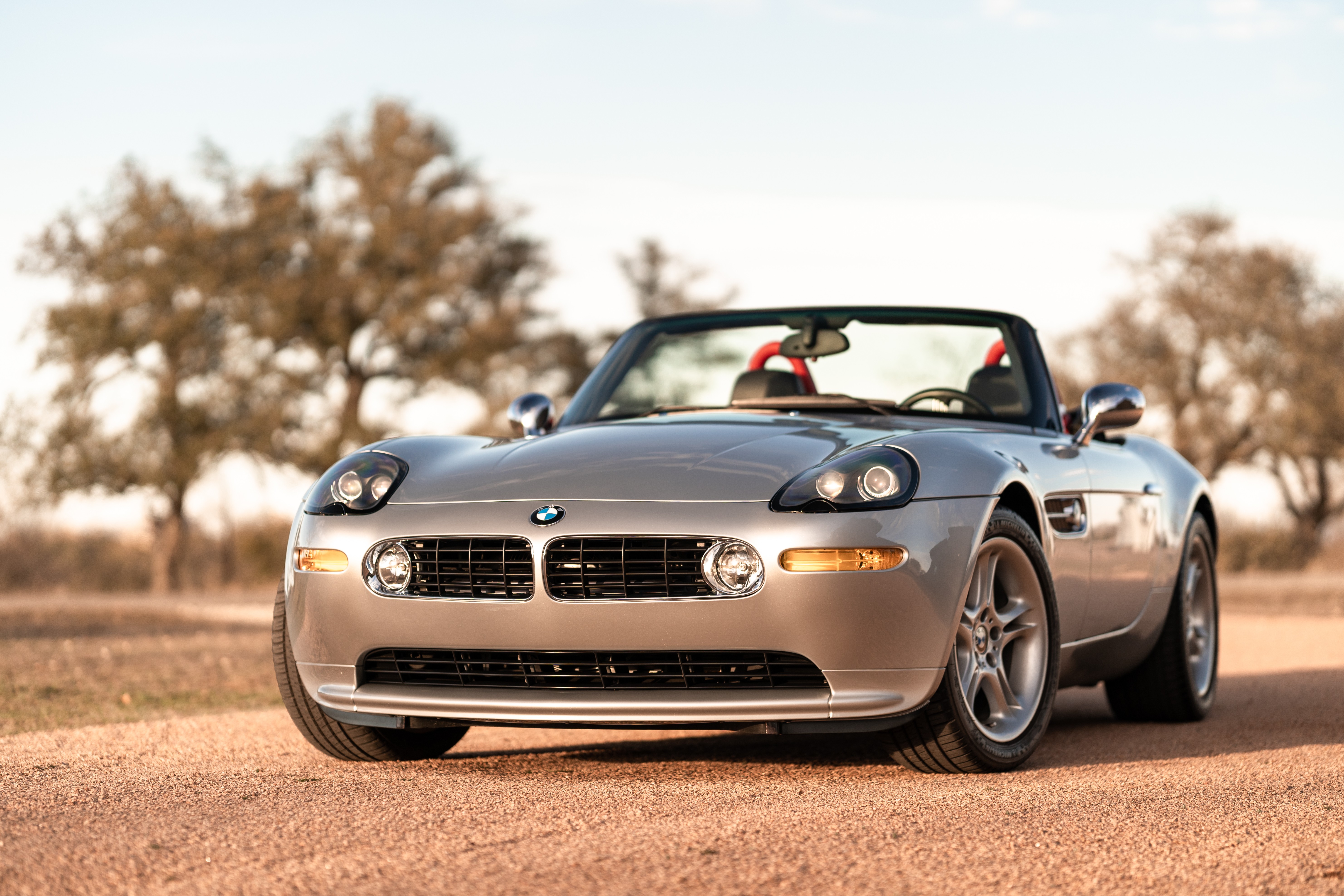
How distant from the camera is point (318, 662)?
4480 millimetres

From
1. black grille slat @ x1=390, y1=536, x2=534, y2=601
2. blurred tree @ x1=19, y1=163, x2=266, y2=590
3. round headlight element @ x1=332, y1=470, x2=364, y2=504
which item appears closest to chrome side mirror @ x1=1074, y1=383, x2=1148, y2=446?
black grille slat @ x1=390, y1=536, x2=534, y2=601

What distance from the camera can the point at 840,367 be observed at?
19.8ft

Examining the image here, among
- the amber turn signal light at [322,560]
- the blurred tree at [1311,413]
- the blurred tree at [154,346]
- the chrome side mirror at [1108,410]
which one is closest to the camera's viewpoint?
the amber turn signal light at [322,560]

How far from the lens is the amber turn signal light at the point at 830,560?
4.01m

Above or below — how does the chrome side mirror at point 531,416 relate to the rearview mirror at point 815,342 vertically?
below

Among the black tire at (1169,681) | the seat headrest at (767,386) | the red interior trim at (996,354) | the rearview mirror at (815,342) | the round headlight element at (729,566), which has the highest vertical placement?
the rearview mirror at (815,342)

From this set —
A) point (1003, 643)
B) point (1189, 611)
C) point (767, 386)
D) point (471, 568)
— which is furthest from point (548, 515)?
point (1189, 611)

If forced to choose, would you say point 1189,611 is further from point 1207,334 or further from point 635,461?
point 1207,334

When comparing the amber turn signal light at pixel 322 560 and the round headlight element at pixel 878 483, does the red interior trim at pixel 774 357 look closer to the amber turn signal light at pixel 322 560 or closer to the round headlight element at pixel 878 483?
the round headlight element at pixel 878 483

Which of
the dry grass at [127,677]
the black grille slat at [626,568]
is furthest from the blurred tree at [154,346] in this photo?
the black grille slat at [626,568]

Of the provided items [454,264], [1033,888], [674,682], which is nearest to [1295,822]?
[1033,888]

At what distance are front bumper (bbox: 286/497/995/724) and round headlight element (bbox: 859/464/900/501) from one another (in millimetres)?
61

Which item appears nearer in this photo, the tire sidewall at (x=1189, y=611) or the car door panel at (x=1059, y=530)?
the car door panel at (x=1059, y=530)

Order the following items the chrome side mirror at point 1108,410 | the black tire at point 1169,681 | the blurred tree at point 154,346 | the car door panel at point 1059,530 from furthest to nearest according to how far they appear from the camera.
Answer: the blurred tree at point 154,346
the black tire at point 1169,681
the chrome side mirror at point 1108,410
the car door panel at point 1059,530
